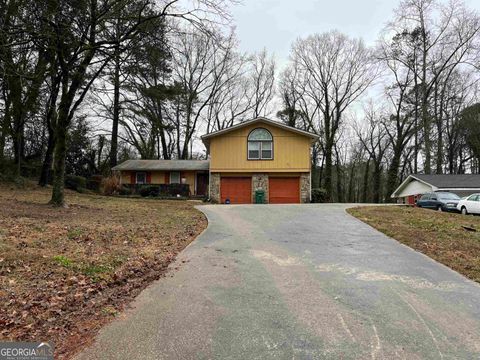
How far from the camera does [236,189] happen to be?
80.0ft

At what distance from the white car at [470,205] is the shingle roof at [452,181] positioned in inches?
392

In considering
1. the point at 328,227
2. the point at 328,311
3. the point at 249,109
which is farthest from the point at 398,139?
the point at 328,311

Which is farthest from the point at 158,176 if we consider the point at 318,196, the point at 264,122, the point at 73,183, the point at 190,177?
the point at 318,196

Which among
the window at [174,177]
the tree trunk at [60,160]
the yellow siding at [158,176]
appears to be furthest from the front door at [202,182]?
the tree trunk at [60,160]

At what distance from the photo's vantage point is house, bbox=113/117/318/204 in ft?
78.8

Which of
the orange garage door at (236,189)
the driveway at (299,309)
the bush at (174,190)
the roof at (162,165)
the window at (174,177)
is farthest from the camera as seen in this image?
the window at (174,177)

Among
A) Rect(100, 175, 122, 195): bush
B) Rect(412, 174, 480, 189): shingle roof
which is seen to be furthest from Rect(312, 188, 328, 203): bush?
Rect(100, 175, 122, 195): bush

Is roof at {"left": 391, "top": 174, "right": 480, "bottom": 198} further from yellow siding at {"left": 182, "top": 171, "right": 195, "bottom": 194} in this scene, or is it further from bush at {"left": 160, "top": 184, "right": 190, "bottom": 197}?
bush at {"left": 160, "top": 184, "right": 190, "bottom": 197}

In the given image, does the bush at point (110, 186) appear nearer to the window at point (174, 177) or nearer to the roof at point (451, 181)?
the window at point (174, 177)

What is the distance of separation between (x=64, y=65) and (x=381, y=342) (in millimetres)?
12717

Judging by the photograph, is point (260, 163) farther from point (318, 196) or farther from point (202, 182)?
point (202, 182)

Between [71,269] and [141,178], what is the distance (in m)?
24.6

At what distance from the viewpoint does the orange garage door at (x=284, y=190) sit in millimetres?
24156

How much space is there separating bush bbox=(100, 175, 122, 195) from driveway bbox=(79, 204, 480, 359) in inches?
758
